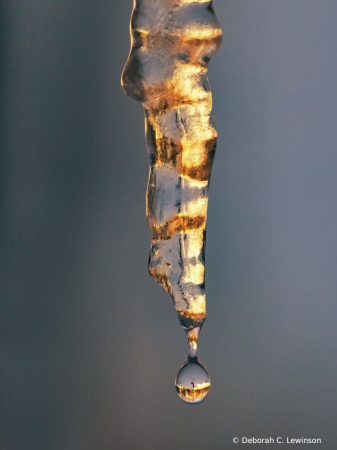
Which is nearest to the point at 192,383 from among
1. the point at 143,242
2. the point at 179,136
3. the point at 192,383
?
the point at 192,383

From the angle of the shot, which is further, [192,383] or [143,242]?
[143,242]

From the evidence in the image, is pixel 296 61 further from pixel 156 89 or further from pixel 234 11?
pixel 156 89

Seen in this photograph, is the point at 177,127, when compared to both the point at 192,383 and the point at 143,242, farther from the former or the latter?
the point at 143,242

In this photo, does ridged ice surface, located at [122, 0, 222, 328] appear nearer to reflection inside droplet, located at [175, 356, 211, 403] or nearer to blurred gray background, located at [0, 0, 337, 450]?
reflection inside droplet, located at [175, 356, 211, 403]

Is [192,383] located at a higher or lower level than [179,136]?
lower

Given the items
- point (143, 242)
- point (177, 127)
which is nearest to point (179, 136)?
point (177, 127)
